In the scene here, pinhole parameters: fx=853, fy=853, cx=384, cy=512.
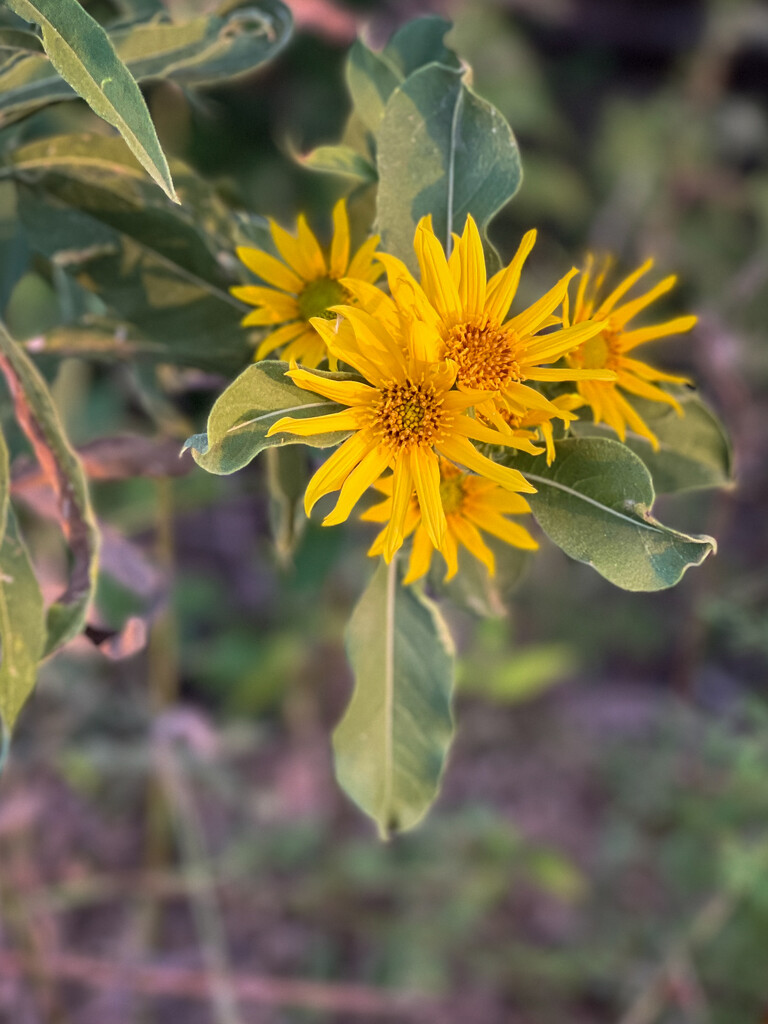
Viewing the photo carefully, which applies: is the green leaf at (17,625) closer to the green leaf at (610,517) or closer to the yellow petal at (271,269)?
the yellow petal at (271,269)

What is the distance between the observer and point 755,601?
236 centimetres

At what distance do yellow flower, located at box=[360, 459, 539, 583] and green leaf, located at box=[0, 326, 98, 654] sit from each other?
33cm

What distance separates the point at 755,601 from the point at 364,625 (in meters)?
1.77

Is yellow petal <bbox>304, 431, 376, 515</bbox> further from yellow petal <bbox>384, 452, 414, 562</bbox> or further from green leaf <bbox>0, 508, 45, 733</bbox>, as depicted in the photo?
green leaf <bbox>0, 508, 45, 733</bbox>

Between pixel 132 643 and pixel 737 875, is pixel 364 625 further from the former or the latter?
pixel 737 875

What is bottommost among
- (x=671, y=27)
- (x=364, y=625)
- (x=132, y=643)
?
(x=132, y=643)

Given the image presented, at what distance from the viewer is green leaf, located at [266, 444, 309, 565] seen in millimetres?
924

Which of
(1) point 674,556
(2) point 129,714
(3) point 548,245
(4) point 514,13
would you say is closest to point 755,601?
(3) point 548,245

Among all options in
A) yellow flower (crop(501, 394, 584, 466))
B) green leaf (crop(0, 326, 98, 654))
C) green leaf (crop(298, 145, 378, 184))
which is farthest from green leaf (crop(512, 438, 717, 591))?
green leaf (crop(0, 326, 98, 654))

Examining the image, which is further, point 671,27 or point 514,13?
point 671,27

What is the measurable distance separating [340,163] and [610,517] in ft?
1.48

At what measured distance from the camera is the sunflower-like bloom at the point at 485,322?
2.38 ft

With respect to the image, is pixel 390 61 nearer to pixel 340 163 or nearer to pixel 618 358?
pixel 340 163

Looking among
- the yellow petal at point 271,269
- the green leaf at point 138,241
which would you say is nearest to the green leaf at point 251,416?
the yellow petal at point 271,269
